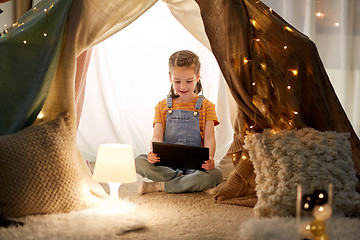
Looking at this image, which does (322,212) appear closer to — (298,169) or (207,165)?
(298,169)

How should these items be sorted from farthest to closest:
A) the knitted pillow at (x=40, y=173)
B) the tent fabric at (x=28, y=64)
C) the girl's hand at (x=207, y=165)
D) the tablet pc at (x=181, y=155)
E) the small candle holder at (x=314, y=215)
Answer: the girl's hand at (x=207, y=165)
the tablet pc at (x=181, y=155)
the tent fabric at (x=28, y=64)
the knitted pillow at (x=40, y=173)
the small candle holder at (x=314, y=215)

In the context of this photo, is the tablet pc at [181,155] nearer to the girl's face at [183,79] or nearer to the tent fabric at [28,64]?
the girl's face at [183,79]

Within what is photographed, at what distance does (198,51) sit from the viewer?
9.89 feet

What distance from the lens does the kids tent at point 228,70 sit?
1.93 m

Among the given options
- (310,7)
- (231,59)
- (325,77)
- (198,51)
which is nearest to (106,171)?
(231,59)

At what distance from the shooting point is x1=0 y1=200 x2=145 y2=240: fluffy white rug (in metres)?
1.50

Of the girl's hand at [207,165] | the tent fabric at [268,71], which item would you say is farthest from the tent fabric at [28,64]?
the girl's hand at [207,165]

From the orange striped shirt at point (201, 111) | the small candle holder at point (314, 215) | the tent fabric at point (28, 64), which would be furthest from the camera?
the orange striped shirt at point (201, 111)

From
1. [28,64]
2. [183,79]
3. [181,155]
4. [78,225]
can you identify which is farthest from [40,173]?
[183,79]

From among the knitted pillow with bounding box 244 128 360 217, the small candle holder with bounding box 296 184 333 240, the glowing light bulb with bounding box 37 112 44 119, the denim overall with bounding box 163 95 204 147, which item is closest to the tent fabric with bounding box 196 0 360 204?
the knitted pillow with bounding box 244 128 360 217

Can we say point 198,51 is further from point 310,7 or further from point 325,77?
point 325,77

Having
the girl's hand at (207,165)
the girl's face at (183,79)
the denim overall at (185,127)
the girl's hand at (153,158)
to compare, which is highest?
the girl's face at (183,79)

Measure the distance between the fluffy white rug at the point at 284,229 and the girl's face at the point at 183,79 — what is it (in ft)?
2.87

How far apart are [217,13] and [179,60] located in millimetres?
357
